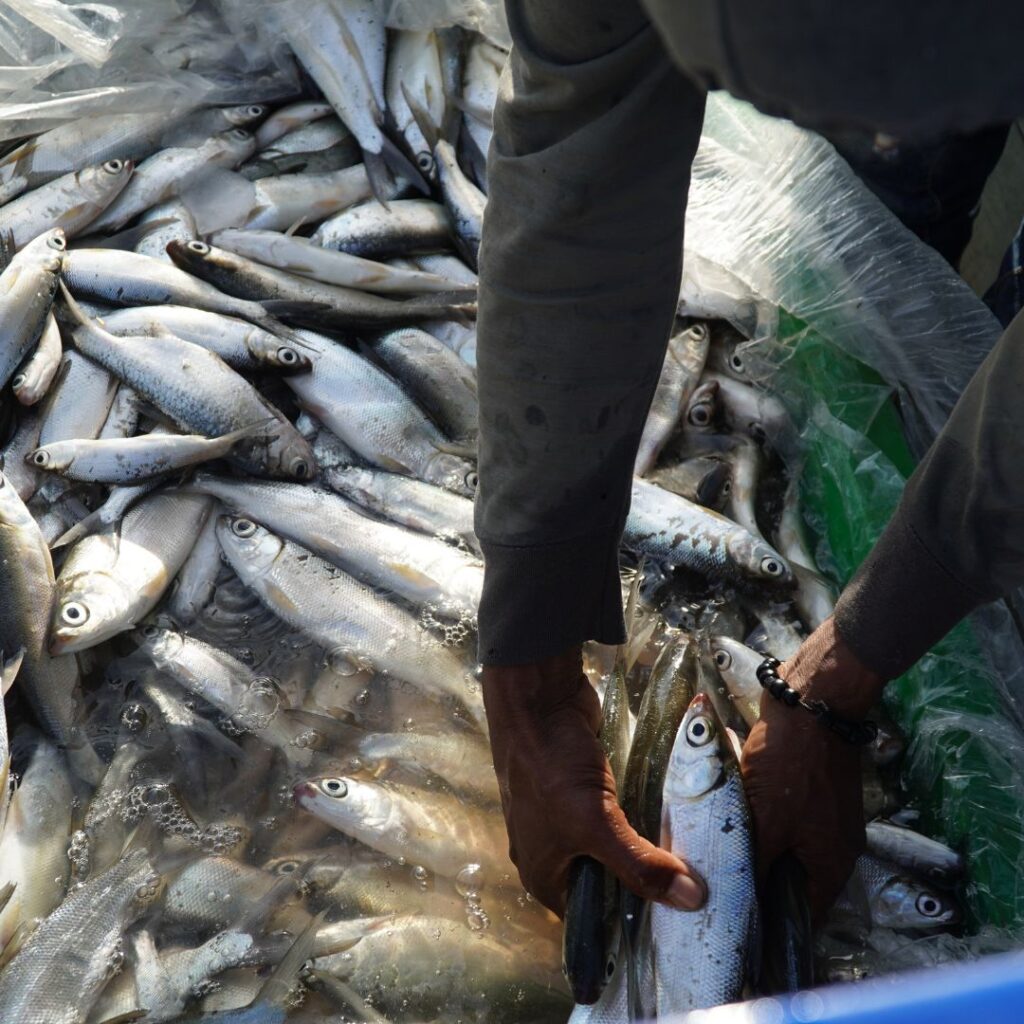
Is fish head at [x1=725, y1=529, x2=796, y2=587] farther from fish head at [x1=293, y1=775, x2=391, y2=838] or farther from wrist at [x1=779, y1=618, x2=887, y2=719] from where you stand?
fish head at [x1=293, y1=775, x2=391, y2=838]

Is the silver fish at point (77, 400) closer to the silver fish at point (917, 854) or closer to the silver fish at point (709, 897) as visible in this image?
the silver fish at point (709, 897)

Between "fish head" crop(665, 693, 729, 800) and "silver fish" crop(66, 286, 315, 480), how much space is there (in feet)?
4.43

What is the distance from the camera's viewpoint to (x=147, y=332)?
2.91 m

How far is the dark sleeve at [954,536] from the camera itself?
1538 millimetres

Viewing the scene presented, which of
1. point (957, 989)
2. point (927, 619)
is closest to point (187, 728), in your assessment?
point (927, 619)

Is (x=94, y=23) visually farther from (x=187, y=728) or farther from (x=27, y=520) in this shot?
(x=187, y=728)

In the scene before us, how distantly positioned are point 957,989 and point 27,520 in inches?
89.9

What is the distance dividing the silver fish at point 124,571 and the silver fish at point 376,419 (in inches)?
17.0

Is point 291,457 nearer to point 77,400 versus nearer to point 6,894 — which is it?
point 77,400

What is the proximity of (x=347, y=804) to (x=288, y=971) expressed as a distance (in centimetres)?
34

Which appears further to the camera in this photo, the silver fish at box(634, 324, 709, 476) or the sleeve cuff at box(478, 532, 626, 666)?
the silver fish at box(634, 324, 709, 476)

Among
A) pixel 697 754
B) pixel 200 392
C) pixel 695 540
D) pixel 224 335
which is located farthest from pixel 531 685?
pixel 224 335

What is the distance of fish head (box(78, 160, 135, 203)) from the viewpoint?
3156mm

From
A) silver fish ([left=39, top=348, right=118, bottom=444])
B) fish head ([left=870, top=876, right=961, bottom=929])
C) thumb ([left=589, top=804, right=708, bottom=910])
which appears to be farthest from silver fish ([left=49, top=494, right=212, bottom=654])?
fish head ([left=870, top=876, right=961, bottom=929])
